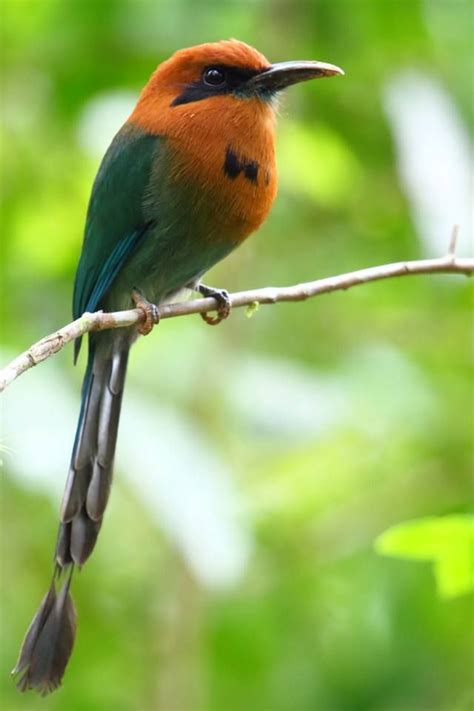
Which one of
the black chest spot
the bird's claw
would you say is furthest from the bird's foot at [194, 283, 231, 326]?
the black chest spot

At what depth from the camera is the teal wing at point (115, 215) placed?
3.12 metres

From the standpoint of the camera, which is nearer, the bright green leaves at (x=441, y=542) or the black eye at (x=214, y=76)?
the bright green leaves at (x=441, y=542)

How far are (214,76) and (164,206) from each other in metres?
0.37

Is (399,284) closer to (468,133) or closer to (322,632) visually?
(468,133)

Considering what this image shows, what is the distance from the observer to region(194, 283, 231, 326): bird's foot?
2.98 metres

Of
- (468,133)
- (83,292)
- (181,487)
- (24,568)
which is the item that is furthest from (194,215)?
(24,568)

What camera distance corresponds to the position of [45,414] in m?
2.83

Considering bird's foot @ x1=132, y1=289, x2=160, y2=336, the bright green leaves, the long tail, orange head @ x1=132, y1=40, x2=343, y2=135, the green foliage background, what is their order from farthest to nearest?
1. the green foliage background
2. orange head @ x1=132, y1=40, x2=343, y2=135
3. bird's foot @ x1=132, y1=289, x2=160, y2=336
4. the long tail
5. the bright green leaves

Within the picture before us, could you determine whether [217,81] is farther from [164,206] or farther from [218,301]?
[218,301]

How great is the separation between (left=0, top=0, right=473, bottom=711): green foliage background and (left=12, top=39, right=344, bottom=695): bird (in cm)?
24

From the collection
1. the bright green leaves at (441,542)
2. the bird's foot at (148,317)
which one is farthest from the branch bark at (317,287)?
the bright green leaves at (441,542)

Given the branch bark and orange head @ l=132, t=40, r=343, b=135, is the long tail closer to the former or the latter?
the branch bark

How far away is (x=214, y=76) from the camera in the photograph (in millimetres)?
3141

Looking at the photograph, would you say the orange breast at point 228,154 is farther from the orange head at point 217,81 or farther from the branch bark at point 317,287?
the branch bark at point 317,287
